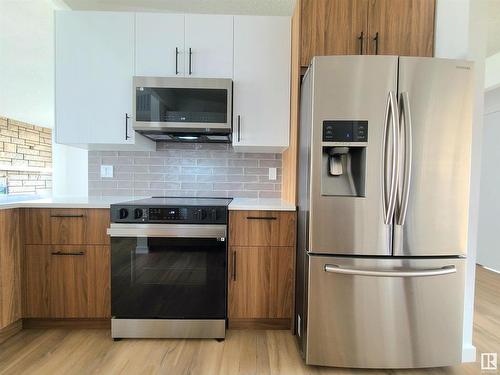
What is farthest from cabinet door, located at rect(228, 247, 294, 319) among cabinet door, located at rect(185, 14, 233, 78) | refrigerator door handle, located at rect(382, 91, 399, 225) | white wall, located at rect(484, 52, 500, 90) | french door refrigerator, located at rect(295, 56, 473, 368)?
white wall, located at rect(484, 52, 500, 90)

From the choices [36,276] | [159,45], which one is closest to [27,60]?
[159,45]

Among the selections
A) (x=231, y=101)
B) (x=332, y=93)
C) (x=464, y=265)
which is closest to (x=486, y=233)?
(x=464, y=265)

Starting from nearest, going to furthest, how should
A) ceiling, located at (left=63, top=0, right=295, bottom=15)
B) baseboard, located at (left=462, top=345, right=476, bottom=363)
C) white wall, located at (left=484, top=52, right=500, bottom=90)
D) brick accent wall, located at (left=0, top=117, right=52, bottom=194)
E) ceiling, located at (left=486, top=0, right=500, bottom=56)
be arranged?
baseboard, located at (left=462, top=345, right=476, bottom=363) < ceiling, located at (left=63, top=0, right=295, bottom=15) < ceiling, located at (left=486, top=0, right=500, bottom=56) < white wall, located at (left=484, top=52, right=500, bottom=90) < brick accent wall, located at (left=0, top=117, right=52, bottom=194)

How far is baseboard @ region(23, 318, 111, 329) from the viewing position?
183cm

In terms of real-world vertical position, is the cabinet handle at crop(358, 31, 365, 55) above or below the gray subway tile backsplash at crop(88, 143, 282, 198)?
above

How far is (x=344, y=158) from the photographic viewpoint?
1.50m

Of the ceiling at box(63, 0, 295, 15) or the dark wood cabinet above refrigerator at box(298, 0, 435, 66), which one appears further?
the ceiling at box(63, 0, 295, 15)

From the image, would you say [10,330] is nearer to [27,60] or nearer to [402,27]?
[27,60]

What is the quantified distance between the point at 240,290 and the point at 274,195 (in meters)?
0.95

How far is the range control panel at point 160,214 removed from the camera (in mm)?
1711

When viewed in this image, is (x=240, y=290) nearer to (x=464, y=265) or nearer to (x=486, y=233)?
(x=464, y=265)

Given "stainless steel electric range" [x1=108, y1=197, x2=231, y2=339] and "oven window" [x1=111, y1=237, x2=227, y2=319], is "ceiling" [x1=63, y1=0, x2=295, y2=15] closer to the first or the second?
"stainless steel electric range" [x1=108, y1=197, x2=231, y2=339]

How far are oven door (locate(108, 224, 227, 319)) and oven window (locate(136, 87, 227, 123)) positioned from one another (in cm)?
80

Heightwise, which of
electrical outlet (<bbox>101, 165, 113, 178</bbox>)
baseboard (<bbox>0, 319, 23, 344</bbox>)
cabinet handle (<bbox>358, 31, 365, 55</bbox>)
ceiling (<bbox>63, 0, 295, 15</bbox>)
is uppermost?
ceiling (<bbox>63, 0, 295, 15</bbox>)
